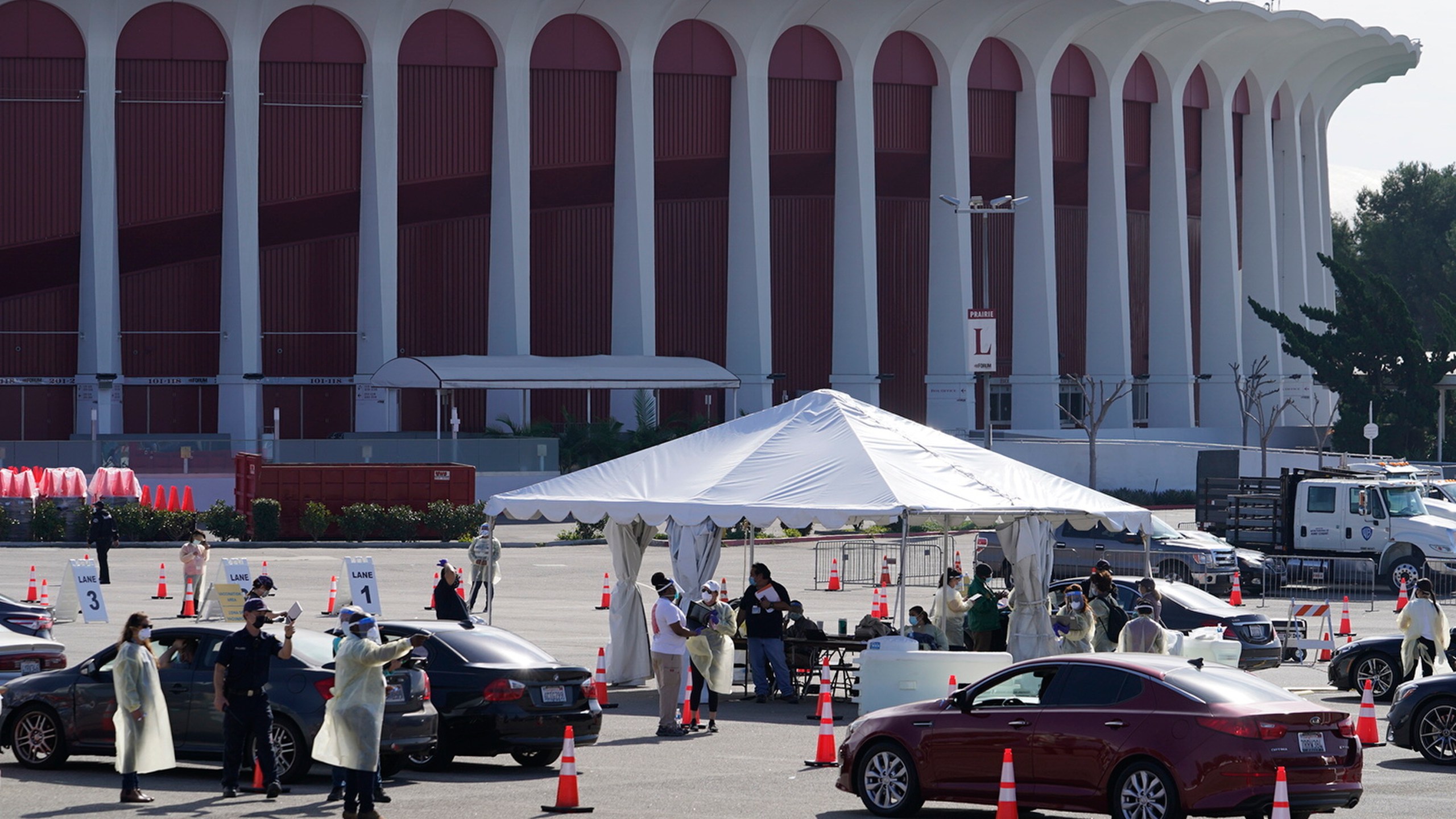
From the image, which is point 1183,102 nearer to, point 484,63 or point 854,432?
point 484,63

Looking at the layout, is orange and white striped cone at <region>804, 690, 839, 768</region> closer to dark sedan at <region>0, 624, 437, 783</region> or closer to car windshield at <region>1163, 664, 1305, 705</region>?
dark sedan at <region>0, 624, 437, 783</region>

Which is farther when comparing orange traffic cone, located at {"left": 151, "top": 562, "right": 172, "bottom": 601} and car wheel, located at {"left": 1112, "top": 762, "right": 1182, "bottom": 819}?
orange traffic cone, located at {"left": 151, "top": 562, "right": 172, "bottom": 601}

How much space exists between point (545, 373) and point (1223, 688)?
43.6 meters

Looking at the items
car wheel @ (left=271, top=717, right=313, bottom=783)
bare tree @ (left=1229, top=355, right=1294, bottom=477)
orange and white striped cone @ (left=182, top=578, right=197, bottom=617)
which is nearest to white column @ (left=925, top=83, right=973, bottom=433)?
bare tree @ (left=1229, top=355, right=1294, bottom=477)

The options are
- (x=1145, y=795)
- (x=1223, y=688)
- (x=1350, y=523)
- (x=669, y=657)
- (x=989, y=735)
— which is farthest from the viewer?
(x=1350, y=523)

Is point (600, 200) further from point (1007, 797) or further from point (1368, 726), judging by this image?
point (1007, 797)

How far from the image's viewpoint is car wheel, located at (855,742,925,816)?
13.6m

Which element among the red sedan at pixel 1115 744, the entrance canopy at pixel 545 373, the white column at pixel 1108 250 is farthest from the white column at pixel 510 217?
the red sedan at pixel 1115 744

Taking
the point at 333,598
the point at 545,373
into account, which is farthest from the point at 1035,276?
the point at 333,598

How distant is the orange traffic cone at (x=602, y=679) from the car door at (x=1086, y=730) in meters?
7.34

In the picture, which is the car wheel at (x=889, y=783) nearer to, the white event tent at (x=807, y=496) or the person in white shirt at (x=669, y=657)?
the person in white shirt at (x=669, y=657)

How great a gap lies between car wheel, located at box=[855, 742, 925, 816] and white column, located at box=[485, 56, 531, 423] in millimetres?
44000

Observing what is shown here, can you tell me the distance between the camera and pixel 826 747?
16281 mm

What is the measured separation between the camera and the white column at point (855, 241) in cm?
6100
